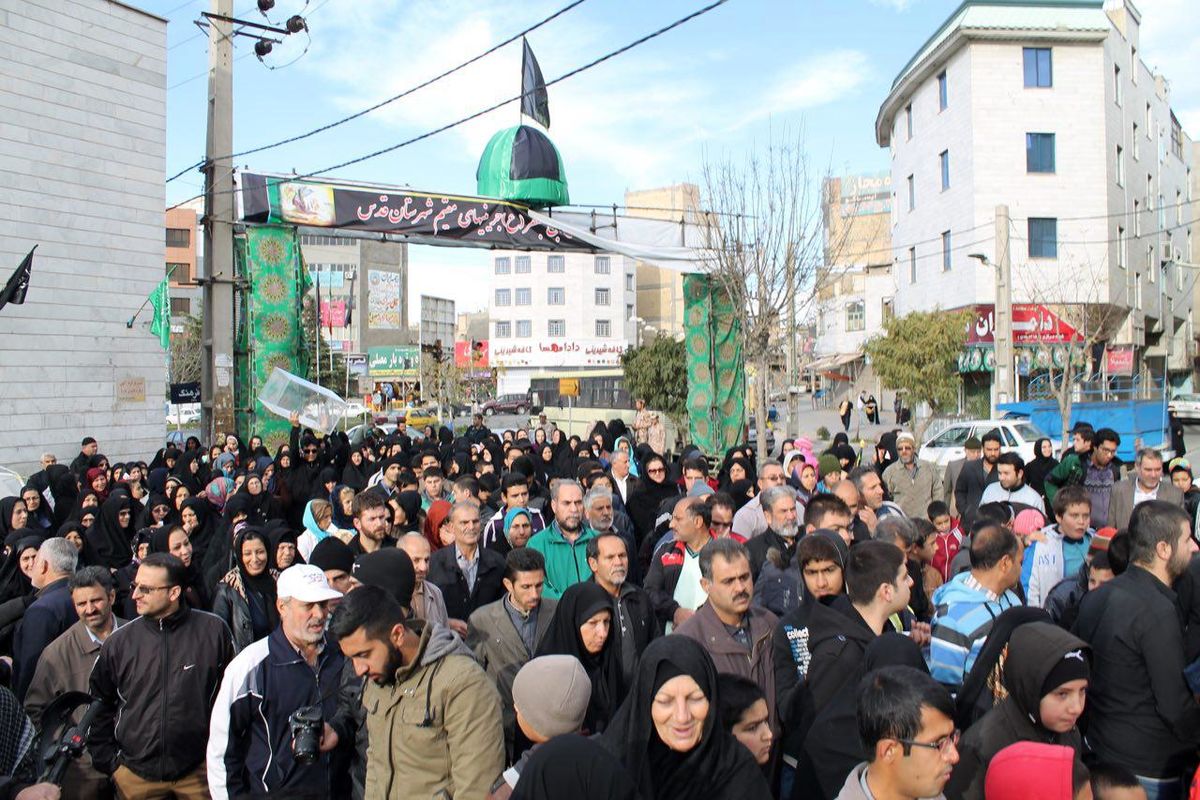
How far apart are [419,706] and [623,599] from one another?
1533mm

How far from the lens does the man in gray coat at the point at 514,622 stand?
15.0 feet

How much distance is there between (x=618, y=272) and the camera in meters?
73.3

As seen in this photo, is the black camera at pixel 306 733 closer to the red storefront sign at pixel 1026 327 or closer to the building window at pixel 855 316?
the red storefront sign at pixel 1026 327

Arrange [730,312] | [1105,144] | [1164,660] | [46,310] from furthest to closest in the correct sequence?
[1105,144]
[730,312]
[46,310]
[1164,660]

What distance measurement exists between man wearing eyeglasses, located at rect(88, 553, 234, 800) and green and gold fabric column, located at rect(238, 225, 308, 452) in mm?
13836

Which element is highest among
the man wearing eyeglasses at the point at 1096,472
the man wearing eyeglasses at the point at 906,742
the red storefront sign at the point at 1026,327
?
the red storefront sign at the point at 1026,327

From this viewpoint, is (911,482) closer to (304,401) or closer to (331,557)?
(331,557)

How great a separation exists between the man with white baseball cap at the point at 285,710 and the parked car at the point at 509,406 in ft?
177

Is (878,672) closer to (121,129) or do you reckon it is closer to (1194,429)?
(121,129)

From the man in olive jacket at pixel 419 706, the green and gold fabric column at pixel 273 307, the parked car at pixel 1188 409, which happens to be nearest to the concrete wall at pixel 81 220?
the green and gold fabric column at pixel 273 307

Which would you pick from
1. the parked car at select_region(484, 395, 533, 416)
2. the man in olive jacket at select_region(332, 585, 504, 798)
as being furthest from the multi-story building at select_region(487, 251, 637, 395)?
the man in olive jacket at select_region(332, 585, 504, 798)

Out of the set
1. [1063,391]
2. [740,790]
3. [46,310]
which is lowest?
[740,790]

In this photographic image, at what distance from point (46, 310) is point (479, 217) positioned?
315 inches

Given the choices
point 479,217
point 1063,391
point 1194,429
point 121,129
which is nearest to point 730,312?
point 479,217
